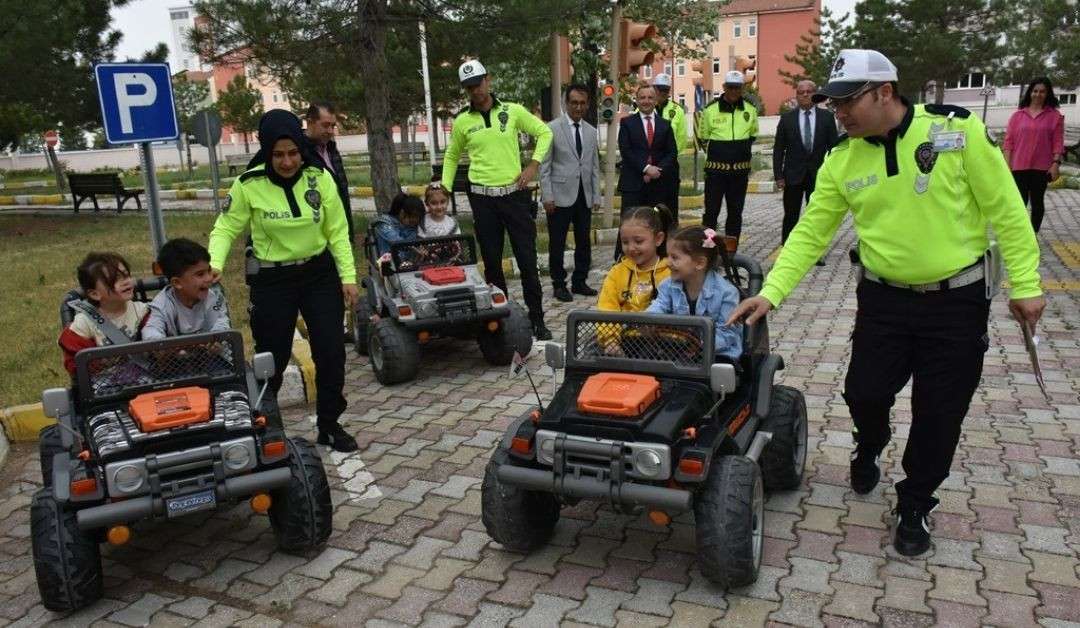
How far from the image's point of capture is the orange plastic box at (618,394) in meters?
3.42

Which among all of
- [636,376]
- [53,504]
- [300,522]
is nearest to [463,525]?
[300,522]

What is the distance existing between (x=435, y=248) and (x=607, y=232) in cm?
568

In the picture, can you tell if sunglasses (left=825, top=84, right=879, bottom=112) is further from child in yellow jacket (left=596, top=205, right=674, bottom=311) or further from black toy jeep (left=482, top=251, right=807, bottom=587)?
child in yellow jacket (left=596, top=205, right=674, bottom=311)

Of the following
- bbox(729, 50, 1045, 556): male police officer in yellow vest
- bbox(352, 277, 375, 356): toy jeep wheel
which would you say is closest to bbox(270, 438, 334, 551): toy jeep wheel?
bbox(729, 50, 1045, 556): male police officer in yellow vest

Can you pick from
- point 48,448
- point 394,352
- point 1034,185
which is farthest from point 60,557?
point 1034,185

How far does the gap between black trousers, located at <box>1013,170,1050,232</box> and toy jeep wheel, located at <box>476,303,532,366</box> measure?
628cm

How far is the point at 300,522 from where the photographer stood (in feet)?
12.7

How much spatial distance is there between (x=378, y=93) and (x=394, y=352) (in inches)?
256

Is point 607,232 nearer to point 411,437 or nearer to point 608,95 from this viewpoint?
point 608,95

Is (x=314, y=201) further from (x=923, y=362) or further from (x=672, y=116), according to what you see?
(x=672, y=116)

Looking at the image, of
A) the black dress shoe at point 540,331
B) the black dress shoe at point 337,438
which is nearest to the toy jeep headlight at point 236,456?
the black dress shoe at point 337,438

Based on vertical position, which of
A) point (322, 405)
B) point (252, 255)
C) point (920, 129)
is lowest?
point (322, 405)

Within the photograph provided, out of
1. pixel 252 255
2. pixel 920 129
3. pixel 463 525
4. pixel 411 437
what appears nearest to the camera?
pixel 920 129

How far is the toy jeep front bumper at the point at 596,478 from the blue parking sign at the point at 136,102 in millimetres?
4107
